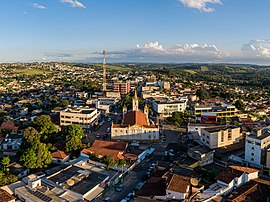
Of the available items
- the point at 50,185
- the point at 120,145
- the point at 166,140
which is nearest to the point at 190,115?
the point at 166,140

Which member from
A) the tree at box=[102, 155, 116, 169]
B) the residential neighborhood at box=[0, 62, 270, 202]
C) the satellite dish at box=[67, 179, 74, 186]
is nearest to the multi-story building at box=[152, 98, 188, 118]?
the residential neighborhood at box=[0, 62, 270, 202]

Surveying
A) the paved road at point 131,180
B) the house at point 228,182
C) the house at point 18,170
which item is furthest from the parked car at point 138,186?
the house at point 18,170

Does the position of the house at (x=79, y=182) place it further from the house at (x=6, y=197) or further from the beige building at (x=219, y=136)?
the beige building at (x=219, y=136)

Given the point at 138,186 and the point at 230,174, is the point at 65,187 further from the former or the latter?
the point at 230,174

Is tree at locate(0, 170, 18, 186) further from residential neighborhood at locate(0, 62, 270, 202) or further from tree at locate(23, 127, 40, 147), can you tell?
tree at locate(23, 127, 40, 147)

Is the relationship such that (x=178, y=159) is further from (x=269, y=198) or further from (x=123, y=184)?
(x=269, y=198)
